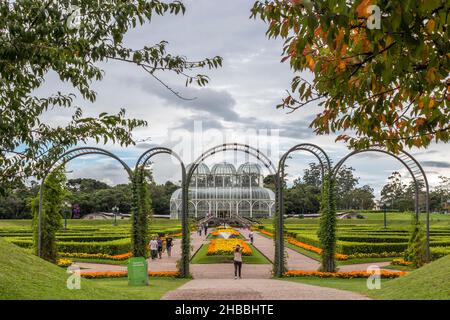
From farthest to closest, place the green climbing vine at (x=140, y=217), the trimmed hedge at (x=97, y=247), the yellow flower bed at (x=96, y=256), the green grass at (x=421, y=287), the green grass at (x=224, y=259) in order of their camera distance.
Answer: the trimmed hedge at (x=97, y=247) → the yellow flower bed at (x=96, y=256) → the green grass at (x=224, y=259) → the green climbing vine at (x=140, y=217) → the green grass at (x=421, y=287)

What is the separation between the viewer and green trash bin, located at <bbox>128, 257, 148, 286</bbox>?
11.5 m

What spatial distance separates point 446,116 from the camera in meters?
5.81

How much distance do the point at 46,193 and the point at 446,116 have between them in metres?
13.7

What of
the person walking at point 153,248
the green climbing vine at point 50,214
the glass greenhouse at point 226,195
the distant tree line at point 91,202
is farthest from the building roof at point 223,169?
the green climbing vine at point 50,214

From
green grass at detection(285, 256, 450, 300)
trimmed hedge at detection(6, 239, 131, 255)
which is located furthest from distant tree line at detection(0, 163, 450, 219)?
green grass at detection(285, 256, 450, 300)

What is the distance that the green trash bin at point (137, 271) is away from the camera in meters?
11.5

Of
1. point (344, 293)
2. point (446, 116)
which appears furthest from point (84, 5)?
point (344, 293)

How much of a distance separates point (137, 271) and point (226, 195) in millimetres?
44337

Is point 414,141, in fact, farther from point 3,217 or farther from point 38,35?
point 3,217

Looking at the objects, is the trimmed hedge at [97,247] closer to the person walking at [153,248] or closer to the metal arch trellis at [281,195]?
the person walking at [153,248]

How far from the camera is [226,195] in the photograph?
183 ft

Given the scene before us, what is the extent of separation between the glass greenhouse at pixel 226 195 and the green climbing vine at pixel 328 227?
129 feet
